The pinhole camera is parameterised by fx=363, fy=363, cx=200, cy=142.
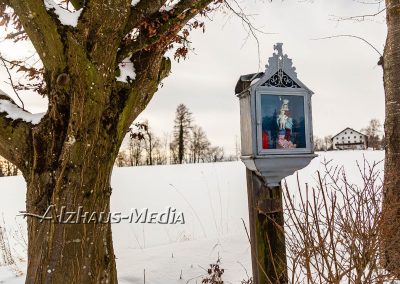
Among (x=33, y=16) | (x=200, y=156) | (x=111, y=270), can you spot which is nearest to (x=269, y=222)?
(x=111, y=270)

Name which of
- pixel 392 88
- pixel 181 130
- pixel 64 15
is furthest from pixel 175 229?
pixel 181 130

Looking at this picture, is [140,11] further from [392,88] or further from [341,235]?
[392,88]

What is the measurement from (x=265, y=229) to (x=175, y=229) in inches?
198

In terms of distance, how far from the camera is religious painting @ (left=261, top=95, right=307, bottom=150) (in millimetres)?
2975

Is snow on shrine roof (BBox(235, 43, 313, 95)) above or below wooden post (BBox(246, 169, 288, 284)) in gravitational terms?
above

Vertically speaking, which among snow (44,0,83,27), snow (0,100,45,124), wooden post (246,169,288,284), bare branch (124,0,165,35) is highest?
bare branch (124,0,165,35)

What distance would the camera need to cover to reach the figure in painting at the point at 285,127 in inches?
119

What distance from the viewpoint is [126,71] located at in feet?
8.78

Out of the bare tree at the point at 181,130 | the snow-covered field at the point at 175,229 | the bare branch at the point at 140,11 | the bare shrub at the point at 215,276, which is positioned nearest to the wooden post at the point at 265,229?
the bare shrub at the point at 215,276

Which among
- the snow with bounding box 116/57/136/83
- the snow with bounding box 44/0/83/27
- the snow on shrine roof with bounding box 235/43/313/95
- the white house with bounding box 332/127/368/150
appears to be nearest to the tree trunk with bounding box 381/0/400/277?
the snow on shrine roof with bounding box 235/43/313/95

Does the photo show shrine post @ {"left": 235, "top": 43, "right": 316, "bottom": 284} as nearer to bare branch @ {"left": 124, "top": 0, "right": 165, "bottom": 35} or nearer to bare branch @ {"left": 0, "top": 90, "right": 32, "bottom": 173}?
bare branch @ {"left": 124, "top": 0, "right": 165, "bottom": 35}

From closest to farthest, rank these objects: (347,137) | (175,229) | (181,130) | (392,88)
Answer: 1. (392,88)
2. (175,229)
3. (181,130)
4. (347,137)

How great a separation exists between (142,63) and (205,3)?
69cm

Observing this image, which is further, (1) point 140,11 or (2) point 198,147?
(2) point 198,147
